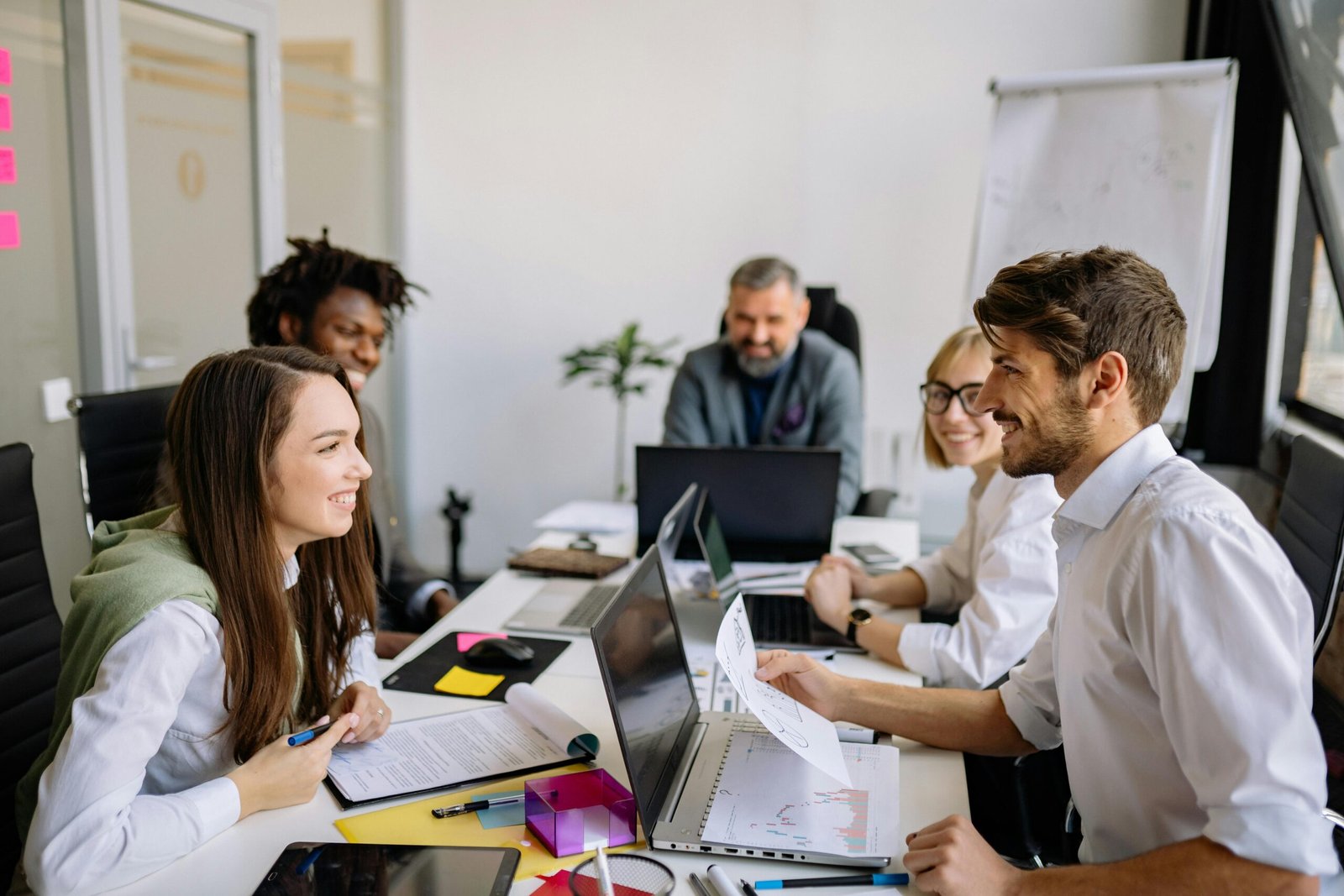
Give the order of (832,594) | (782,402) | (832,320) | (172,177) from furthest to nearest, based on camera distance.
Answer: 1. (832,320)
2. (782,402)
3. (172,177)
4. (832,594)

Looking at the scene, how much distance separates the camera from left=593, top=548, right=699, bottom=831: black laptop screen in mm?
1165

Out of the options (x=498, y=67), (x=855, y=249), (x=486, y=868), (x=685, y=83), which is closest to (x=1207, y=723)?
(x=486, y=868)

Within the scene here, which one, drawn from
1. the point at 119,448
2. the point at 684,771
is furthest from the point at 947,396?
the point at 119,448

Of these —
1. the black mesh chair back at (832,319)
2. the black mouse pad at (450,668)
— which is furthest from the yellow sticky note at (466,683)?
the black mesh chair back at (832,319)

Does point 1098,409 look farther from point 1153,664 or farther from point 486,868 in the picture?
point 486,868

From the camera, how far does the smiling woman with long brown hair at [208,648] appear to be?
A: 3.67 feet

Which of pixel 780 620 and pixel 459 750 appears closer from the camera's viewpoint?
pixel 459 750

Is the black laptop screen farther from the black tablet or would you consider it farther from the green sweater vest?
the green sweater vest

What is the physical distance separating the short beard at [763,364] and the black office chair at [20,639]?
6.54 ft

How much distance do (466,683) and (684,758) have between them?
0.47 m

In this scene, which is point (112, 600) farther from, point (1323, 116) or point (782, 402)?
point (1323, 116)

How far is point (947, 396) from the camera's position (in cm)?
211

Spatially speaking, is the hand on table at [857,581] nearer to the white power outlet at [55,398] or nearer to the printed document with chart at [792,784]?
the printed document with chart at [792,784]

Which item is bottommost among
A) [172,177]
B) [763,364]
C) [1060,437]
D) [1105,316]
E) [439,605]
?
[439,605]
